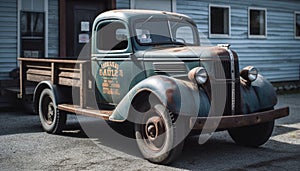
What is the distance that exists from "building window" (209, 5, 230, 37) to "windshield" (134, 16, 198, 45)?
7.66m

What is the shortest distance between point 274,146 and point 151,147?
206 cm

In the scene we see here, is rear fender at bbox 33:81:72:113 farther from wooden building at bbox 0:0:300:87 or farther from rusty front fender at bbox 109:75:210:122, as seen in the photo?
wooden building at bbox 0:0:300:87

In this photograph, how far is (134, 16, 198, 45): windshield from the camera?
6.48 m

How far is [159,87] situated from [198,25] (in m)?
9.11

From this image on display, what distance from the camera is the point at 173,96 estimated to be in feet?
17.2

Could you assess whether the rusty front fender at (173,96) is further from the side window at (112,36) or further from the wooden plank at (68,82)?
the wooden plank at (68,82)

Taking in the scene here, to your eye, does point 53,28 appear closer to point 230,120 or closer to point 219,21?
point 219,21

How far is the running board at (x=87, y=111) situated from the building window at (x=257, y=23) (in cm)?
1015

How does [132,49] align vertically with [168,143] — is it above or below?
above

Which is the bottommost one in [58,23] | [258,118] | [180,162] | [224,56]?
[180,162]

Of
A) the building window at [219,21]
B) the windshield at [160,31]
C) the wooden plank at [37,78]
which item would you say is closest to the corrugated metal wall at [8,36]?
the wooden plank at [37,78]

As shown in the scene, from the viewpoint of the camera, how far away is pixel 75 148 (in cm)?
636

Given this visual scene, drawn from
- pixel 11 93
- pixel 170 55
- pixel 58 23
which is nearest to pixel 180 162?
pixel 170 55

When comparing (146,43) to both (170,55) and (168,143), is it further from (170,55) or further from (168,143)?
(168,143)
